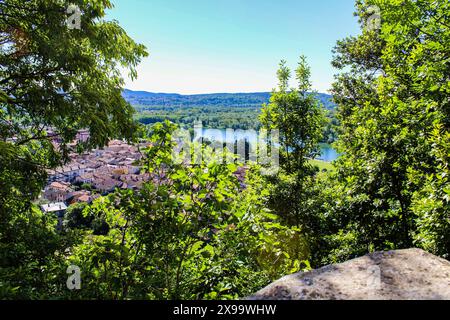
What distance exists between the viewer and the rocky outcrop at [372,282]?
2.09 meters

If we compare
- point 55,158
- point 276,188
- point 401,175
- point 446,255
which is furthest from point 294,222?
point 55,158

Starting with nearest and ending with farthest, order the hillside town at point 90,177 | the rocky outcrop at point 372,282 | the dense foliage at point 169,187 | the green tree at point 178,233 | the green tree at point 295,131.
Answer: the rocky outcrop at point 372,282 → the green tree at point 178,233 → the dense foliage at point 169,187 → the green tree at point 295,131 → the hillside town at point 90,177

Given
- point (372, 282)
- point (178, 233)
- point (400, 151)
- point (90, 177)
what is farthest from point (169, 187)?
point (90, 177)

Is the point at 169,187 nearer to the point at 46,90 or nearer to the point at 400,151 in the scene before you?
the point at 46,90

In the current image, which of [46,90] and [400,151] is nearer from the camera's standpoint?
[46,90]

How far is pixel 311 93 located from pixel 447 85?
544cm

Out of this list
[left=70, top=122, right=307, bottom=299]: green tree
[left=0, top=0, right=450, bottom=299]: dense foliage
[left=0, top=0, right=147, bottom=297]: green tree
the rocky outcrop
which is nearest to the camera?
the rocky outcrop

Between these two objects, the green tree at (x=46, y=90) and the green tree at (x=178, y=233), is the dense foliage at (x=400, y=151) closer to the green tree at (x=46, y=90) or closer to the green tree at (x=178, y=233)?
the green tree at (x=178, y=233)

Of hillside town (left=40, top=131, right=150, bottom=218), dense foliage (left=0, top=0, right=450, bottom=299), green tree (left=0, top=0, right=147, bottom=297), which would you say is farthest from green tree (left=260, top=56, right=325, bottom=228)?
hillside town (left=40, top=131, right=150, bottom=218)

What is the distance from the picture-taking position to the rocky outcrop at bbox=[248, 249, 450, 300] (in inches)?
82.3

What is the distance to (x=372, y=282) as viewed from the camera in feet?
7.37

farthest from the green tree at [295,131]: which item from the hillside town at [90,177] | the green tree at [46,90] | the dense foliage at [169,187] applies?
the hillside town at [90,177]

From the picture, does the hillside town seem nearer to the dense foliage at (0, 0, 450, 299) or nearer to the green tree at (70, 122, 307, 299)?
the dense foliage at (0, 0, 450, 299)
